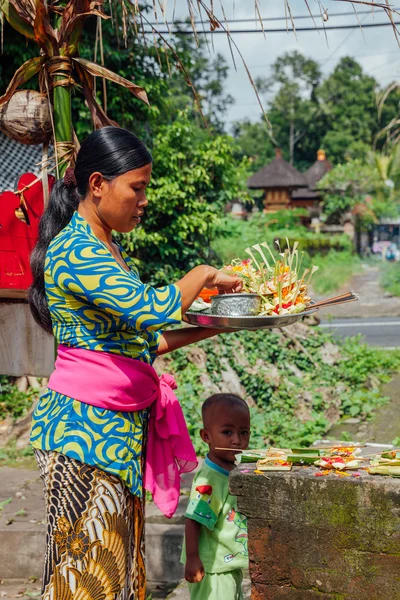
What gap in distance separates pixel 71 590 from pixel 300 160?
48508 mm

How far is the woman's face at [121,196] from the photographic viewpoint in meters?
2.17

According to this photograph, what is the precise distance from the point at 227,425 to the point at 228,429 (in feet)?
0.06

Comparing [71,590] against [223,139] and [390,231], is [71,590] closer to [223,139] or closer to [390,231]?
[223,139]

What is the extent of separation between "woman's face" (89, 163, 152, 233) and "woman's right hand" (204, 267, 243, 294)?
11.8 inches

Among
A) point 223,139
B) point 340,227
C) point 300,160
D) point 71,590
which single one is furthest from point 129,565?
point 300,160

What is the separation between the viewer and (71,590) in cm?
220

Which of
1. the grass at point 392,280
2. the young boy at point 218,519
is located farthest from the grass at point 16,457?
the grass at point 392,280

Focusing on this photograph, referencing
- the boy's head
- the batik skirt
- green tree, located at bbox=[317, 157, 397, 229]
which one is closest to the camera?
the batik skirt

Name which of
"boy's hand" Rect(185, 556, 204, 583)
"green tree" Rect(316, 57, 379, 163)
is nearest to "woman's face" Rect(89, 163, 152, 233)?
"boy's hand" Rect(185, 556, 204, 583)

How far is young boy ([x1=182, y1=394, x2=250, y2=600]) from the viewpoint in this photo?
279cm

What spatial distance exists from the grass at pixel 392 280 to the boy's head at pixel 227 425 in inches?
645

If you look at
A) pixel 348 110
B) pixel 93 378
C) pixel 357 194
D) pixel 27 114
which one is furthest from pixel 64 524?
pixel 348 110

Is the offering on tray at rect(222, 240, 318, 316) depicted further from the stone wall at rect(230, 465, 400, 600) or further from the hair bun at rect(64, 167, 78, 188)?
the hair bun at rect(64, 167, 78, 188)

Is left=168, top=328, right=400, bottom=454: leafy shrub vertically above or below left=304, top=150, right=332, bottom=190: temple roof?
below
